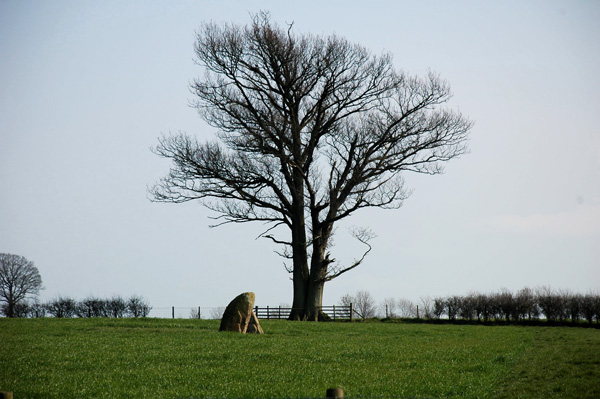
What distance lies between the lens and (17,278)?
6394 cm

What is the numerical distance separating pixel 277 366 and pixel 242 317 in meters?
9.83

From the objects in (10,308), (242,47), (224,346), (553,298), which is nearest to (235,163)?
(242,47)

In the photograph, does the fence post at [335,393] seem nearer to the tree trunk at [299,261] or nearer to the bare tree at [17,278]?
the tree trunk at [299,261]

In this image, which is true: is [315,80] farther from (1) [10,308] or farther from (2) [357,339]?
(1) [10,308]

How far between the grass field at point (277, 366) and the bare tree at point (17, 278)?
144ft

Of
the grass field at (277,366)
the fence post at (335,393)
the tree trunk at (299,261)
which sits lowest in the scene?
the grass field at (277,366)

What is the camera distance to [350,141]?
126 ft

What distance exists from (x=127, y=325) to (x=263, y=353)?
12.6 m

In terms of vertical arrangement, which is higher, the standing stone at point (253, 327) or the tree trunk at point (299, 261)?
the tree trunk at point (299, 261)

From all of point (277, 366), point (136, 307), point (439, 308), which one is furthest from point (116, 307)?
point (277, 366)

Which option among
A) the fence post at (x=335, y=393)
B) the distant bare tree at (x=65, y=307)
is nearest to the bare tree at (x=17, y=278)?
the distant bare tree at (x=65, y=307)

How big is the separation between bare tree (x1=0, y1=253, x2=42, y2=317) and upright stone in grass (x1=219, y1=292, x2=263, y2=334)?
45.4m

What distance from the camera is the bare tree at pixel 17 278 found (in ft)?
207

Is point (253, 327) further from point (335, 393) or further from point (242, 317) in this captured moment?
point (335, 393)
